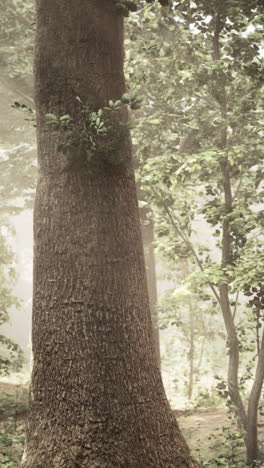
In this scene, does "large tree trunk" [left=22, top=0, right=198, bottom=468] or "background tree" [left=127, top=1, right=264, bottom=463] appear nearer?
"large tree trunk" [left=22, top=0, right=198, bottom=468]

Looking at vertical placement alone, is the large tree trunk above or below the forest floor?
above

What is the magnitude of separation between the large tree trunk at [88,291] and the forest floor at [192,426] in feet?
5.42

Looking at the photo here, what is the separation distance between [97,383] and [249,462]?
3.97 metres

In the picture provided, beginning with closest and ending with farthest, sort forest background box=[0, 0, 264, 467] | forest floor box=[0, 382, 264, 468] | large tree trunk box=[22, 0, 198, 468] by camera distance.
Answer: large tree trunk box=[22, 0, 198, 468], forest floor box=[0, 382, 264, 468], forest background box=[0, 0, 264, 467]

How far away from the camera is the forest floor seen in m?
5.97

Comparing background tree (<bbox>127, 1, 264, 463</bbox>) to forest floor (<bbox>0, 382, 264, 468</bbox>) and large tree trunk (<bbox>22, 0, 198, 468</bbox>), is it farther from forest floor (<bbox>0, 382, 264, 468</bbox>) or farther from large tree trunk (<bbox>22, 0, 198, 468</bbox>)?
large tree trunk (<bbox>22, 0, 198, 468</bbox>)

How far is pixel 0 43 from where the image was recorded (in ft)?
36.1

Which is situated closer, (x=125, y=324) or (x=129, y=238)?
(x=125, y=324)

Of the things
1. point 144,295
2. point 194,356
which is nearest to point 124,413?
point 144,295

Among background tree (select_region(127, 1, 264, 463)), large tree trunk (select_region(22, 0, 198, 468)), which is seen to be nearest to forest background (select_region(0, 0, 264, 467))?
background tree (select_region(127, 1, 264, 463))

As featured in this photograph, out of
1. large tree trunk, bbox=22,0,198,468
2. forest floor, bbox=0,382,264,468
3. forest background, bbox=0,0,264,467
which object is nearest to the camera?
large tree trunk, bbox=22,0,198,468

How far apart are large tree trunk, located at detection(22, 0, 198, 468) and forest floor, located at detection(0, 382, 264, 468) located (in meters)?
1.65

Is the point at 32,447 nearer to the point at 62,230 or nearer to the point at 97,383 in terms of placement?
the point at 97,383

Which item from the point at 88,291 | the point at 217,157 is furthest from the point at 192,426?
the point at 88,291
